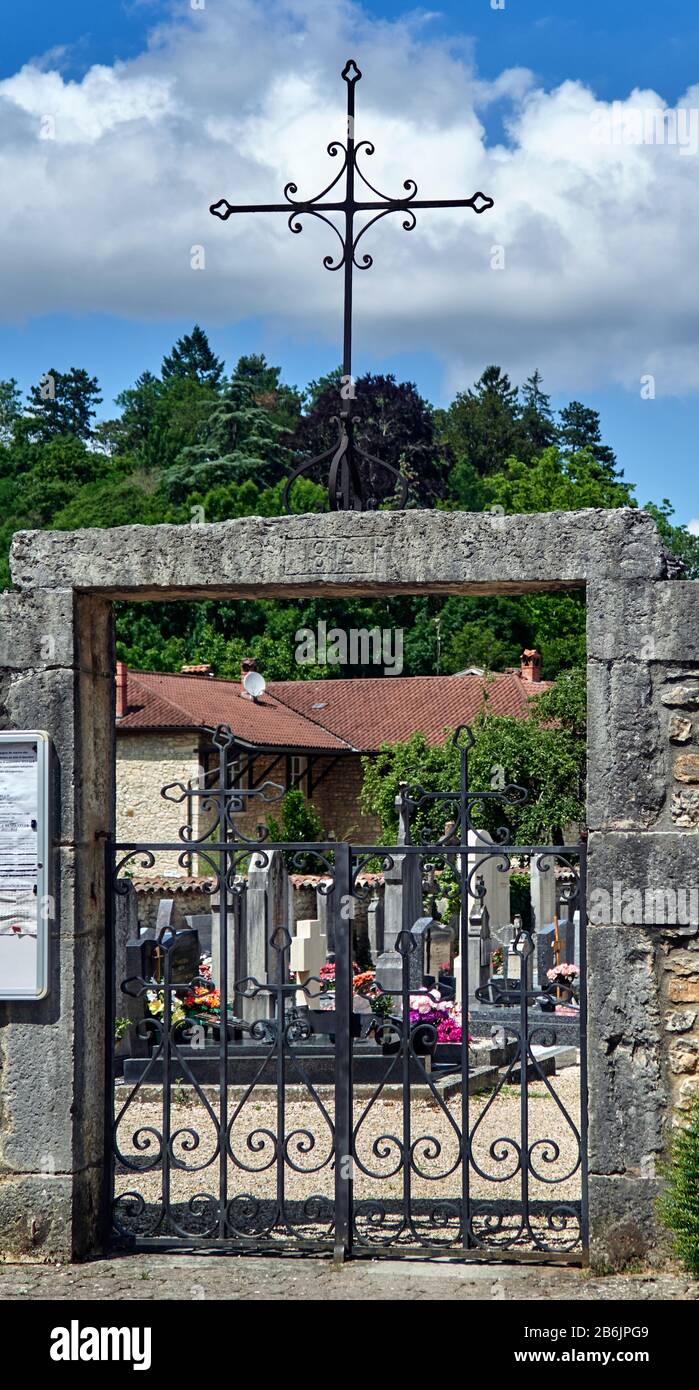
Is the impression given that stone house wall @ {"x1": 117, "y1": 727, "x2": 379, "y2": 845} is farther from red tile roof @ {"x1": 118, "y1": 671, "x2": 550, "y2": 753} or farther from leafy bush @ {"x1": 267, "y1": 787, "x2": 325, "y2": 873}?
leafy bush @ {"x1": 267, "y1": 787, "x2": 325, "y2": 873}

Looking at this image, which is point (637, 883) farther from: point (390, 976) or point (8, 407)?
point (8, 407)

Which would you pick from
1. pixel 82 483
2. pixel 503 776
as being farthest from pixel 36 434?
pixel 503 776

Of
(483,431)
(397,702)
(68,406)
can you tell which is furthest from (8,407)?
(397,702)

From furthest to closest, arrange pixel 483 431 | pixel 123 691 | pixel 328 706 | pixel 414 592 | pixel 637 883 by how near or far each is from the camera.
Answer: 1. pixel 483 431
2. pixel 328 706
3. pixel 123 691
4. pixel 414 592
5. pixel 637 883

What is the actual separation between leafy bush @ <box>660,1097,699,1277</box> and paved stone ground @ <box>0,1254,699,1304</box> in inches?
5.8

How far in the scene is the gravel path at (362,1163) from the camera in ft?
19.5

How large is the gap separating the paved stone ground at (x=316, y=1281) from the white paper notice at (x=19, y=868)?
3.66ft

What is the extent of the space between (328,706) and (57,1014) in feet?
86.4

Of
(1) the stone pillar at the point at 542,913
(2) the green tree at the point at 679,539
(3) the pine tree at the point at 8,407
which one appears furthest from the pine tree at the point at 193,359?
(1) the stone pillar at the point at 542,913

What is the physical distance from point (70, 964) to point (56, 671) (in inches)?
46.4

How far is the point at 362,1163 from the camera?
26.0 ft

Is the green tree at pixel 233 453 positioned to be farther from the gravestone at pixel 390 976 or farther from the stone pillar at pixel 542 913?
the gravestone at pixel 390 976

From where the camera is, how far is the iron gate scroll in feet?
18.3

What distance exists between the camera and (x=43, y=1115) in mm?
5555
